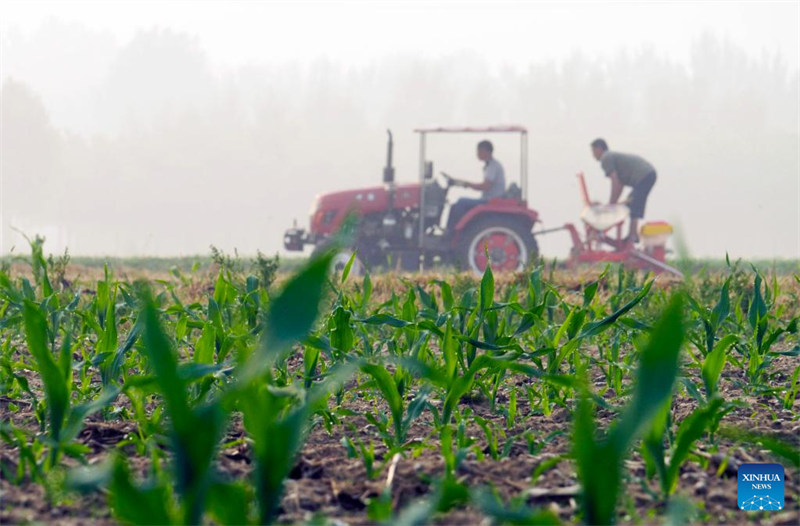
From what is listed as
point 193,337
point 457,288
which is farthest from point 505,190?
point 193,337

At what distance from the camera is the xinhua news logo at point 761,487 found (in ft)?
4.90

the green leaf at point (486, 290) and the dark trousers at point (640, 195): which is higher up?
the dark trousers at point (640, 195)

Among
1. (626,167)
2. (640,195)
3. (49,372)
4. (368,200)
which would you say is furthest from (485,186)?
(49,372)

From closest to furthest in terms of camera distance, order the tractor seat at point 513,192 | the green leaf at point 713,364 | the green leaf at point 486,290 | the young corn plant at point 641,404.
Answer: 1. the young corn plant at point 641,404
2. the green leaf at point 713,364
3. the green leaf at point 486,290
4. the tractor seat at point 513,192

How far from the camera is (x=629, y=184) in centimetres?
1212

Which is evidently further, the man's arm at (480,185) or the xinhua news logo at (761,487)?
the man's arm at (480,185)

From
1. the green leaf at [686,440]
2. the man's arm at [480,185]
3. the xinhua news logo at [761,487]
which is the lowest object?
the xinhua news logo at [761,487]

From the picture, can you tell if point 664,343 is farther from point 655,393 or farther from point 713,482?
point 713,482

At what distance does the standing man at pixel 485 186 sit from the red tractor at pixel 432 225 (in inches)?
4.6

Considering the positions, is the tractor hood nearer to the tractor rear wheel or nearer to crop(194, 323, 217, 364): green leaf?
the tractor rear wheel

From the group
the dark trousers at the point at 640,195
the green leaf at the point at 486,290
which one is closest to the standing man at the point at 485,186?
the dark trousers at the point at 640,195

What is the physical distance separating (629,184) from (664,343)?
456 inches

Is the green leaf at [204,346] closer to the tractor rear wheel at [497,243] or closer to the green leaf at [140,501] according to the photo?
the green leaf at [140,501]

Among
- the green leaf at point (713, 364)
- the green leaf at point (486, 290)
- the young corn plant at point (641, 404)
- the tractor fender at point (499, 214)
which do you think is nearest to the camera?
the young corn plant at point (641, 404)
